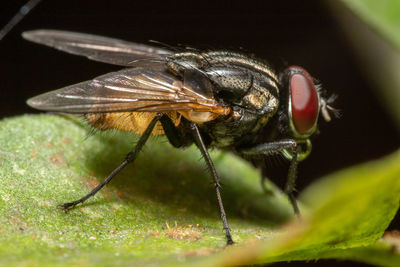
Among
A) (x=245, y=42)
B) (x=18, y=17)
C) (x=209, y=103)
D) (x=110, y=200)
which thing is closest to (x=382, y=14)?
(x=209, y=103)

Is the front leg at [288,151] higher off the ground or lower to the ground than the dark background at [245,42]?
lower

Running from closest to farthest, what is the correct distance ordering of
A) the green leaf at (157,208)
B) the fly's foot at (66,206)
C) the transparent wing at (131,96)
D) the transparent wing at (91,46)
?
the green leaf at (157,208)
the fly's foot at (66,206)
the transparent wing at (131,96)
the transparent wing at (91,46)

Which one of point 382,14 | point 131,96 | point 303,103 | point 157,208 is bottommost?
point 157,208

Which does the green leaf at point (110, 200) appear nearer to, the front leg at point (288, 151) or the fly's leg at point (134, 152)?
the fly's leg at point (134, 152)

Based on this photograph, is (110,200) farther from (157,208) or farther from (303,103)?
(303,103)

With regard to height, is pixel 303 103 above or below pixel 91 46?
below

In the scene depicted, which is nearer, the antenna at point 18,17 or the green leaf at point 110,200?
the green leaf at point 110,200

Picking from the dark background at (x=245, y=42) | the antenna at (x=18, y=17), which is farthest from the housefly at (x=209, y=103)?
the antenna at (x=18, y=17)

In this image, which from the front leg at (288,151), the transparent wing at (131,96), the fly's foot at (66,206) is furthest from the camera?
the front leg at (288,151)
